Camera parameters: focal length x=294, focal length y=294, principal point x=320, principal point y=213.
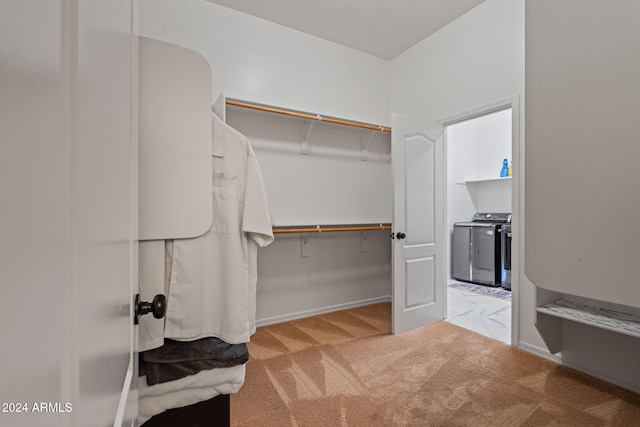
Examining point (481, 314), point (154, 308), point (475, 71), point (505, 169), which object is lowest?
point (481, 314)

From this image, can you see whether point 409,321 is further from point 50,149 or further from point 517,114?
point 50,149

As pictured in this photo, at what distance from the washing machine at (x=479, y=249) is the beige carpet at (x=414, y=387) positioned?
6.87 feet

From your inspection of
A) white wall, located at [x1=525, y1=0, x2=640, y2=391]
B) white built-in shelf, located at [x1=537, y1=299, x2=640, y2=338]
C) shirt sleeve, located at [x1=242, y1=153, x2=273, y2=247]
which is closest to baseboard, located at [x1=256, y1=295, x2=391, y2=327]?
shirt sleeve, located at [x1=242, y1=153, x2=273, y2=247]

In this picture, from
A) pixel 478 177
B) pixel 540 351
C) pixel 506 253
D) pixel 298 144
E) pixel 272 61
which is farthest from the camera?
pixel 478 177

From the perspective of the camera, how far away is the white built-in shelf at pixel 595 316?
159cm

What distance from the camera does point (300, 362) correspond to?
6.98 feet

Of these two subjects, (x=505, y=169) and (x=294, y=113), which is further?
(x=505, y=169)

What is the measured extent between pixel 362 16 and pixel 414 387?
3086 mm

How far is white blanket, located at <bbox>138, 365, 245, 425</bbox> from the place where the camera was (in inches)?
38.6

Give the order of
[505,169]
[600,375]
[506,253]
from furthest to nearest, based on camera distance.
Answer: [505,169] < [506,253] < [600,375]

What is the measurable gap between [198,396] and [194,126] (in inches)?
39.9

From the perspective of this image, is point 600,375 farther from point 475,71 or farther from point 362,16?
point 362,16

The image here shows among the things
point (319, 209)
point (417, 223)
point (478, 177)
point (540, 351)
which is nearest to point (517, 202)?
point (417, 223)

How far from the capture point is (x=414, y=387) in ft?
5.96
